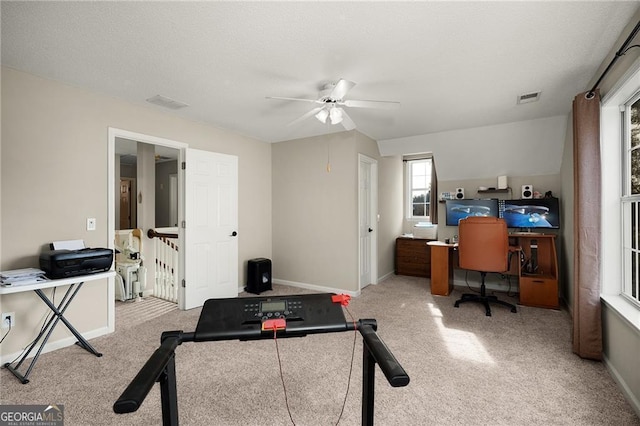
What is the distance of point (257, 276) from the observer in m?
4.48

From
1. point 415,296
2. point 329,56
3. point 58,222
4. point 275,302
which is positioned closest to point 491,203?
point 415,296

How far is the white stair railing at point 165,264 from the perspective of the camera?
4.41 meters

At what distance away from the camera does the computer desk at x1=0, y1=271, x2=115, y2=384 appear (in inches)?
Result: 86.2

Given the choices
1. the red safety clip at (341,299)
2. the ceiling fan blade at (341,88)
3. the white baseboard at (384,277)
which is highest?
the ceiling fan blade at (341,88)

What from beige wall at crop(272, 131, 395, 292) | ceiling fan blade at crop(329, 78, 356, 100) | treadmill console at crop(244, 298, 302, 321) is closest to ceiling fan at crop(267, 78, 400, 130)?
ceiling fan blade at crop(329, 78, 356, 100)

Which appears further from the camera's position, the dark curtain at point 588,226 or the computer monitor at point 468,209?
the computer monitor at point 468,209

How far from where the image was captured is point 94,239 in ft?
9.68

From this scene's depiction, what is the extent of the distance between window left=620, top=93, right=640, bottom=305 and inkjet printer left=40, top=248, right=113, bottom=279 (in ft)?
14.1

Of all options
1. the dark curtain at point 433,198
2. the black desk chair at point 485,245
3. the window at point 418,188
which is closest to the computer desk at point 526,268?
the black desk chair at point 485,245

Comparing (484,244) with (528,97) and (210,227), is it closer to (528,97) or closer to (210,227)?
(528,97)

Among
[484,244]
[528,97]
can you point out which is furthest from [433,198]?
[528,97]

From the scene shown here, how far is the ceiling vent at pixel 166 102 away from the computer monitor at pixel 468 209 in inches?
164

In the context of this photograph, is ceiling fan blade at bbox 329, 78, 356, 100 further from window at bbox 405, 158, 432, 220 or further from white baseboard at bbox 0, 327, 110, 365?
window at bbox 405, 158, 432, 220

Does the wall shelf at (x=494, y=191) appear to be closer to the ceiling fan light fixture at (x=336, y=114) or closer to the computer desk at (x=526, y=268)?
the computer desk at (x=526, y=268)
